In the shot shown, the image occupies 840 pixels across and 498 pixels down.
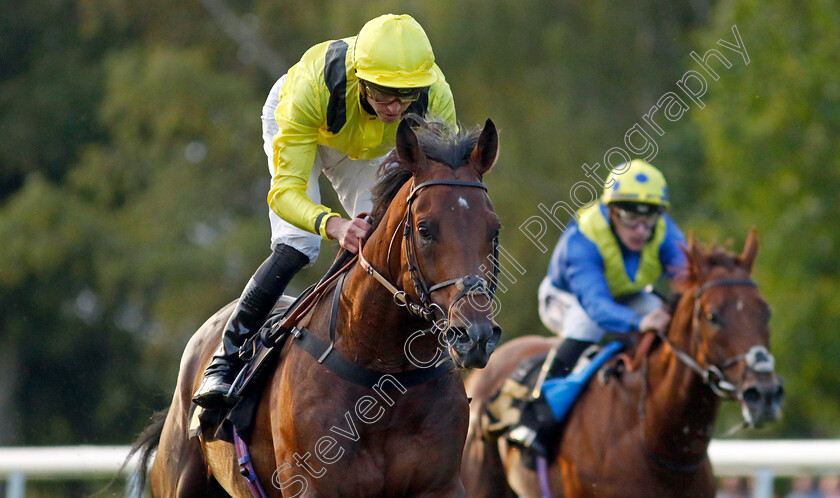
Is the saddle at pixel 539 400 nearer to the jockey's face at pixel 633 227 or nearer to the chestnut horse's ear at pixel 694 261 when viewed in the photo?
the jockey's face at pixel 633 227

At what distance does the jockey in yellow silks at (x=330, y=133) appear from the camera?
4.59m

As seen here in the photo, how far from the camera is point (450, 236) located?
154 inches

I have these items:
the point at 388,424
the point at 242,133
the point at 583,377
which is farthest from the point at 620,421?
the point at 242,133

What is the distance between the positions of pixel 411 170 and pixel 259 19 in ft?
62.9

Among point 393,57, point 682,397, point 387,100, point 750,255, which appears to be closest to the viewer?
point 393,57

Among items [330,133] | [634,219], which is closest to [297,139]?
[330,133]

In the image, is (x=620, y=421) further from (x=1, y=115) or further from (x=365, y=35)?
(x=1, y=115)

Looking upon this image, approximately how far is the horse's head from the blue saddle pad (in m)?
0.79

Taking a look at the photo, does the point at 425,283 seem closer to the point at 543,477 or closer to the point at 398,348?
the point at 398,348

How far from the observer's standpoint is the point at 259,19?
22.7 m

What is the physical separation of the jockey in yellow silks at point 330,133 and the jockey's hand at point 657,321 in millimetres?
2136

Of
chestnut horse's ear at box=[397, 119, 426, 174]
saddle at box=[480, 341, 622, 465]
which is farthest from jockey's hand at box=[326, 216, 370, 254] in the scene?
saddle at box=[480, 341, 622, 465]

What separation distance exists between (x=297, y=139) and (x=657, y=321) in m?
2.73

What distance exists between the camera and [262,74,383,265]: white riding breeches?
16.9 feet
